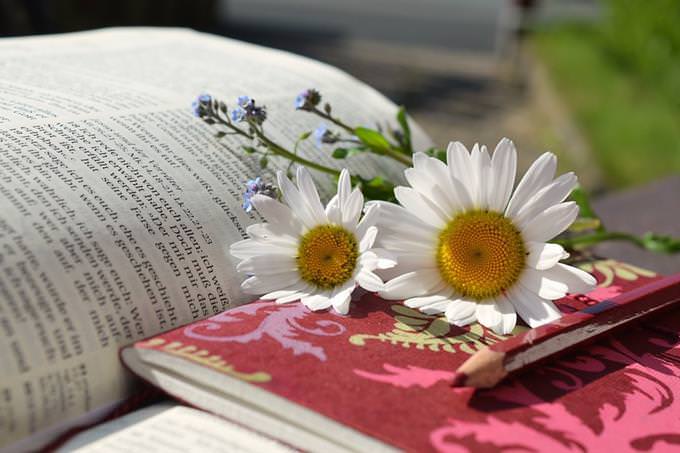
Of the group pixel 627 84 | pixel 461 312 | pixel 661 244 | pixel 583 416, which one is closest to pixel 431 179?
pixel 461 312

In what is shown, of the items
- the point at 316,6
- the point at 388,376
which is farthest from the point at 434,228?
the point at 316,6

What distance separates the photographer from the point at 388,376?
0.65 m

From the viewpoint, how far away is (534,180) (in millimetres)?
750

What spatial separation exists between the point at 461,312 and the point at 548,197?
0.45 feet

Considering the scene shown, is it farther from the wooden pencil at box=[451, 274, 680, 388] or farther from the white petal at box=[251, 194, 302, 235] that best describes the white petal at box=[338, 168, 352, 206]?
the wooden pencil at box=[451, 274, 680, 388]

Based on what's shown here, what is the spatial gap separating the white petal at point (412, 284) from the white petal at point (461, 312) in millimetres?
33

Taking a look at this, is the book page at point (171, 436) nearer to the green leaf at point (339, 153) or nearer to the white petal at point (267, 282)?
the white petal at point (267, 282)

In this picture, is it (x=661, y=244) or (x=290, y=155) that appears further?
(x=661, y=244)

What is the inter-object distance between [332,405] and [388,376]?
0.07 m

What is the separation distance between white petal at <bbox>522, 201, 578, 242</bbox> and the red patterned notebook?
0.09 m

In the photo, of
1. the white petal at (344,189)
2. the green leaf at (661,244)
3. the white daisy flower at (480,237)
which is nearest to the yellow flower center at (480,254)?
the white daisy flower at (480,237)

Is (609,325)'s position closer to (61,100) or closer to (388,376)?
Answer: (388,376)

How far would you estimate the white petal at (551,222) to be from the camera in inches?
29.0

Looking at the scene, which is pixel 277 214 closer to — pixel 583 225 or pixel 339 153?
pixel 339 153
